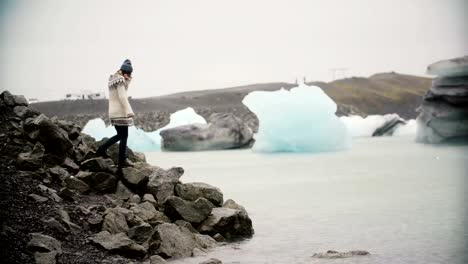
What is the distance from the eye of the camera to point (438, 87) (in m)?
33.3

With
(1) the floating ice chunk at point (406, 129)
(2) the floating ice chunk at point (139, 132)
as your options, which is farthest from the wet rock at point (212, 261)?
(1) the floating ice chunk at point (406, 129)

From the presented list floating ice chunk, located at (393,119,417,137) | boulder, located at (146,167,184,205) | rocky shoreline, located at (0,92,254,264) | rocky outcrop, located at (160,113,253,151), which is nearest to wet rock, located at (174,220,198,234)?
rocky shoreline, located at (0,92,254,264)

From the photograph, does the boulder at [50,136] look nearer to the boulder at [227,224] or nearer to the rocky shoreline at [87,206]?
the rocky shoreline at [87,206]

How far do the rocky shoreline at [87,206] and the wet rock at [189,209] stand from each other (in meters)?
0.01

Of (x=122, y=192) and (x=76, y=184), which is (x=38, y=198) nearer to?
(x=76, y=184)

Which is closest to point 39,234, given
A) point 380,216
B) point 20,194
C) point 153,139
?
point 20,194

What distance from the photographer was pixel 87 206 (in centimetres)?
773

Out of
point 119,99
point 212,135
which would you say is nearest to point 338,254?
point 119,99

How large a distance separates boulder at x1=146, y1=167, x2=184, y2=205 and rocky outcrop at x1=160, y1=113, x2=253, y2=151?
25922 mm

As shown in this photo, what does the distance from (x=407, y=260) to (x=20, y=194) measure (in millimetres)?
4560

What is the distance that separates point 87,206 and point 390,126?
142 feet

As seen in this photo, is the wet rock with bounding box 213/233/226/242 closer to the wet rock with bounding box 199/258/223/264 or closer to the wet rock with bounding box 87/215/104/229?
the wet rock with bounding box 199/258/223/264

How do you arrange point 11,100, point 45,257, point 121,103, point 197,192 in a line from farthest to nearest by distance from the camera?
1. point 11,100
2. point 197,192
3. point 121,103
4. point 45,257

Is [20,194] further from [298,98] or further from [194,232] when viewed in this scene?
[298,98]
